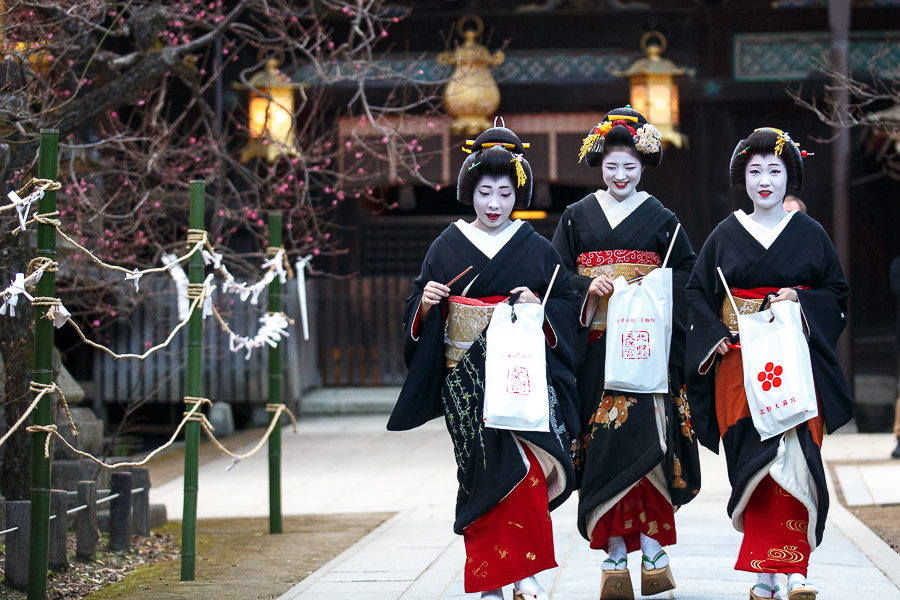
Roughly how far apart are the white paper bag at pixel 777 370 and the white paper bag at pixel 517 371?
842 mm

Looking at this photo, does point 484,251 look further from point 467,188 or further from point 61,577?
point 61,577

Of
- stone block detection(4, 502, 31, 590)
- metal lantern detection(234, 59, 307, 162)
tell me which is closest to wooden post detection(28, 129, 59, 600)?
stone block detection(4, 502, 31, 590)

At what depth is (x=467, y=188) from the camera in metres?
4.64

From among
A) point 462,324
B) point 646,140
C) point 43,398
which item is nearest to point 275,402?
point 43,398

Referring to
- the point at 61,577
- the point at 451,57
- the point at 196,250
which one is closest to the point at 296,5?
the point at 451,57

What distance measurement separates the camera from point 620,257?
4.91 m

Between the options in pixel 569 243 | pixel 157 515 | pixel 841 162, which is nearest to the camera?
pixel 569 243

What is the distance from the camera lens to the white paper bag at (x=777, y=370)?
4.35 metres

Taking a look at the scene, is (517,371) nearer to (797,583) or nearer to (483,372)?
(483,372)

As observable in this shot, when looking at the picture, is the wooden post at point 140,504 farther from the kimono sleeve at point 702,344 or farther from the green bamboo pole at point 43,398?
the kimono sleeve at point 702,344

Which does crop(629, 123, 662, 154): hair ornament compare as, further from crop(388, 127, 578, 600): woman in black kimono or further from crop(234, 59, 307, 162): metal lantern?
crop(234, 59, 307, 162): metal lantern

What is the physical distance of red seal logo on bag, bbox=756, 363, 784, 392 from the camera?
438 centimetres

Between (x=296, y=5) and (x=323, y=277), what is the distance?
3266mm

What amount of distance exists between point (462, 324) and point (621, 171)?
107 cm
